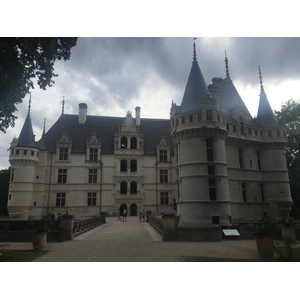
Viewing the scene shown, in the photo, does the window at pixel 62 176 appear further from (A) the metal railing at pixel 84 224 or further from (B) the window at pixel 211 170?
(B) the window at pixel 211 170

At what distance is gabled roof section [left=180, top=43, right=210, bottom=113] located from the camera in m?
20.7

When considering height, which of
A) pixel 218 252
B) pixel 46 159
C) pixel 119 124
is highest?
pixel 119 124

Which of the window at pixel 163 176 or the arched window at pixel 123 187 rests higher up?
the window at pixel 163 176

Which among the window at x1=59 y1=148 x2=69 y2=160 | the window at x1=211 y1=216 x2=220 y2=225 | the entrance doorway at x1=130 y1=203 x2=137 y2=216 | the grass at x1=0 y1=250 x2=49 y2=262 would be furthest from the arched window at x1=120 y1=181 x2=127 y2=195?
the grass at x1=0 y1=250 x2=49 y2=262

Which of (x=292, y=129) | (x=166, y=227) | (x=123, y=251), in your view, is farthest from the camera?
(x=292, y=129)

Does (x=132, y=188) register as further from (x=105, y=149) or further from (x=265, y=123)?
(x=265, y=123)

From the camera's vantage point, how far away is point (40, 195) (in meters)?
31.9

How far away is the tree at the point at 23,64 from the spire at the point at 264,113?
21512mm

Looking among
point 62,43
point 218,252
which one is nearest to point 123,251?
point 218,252

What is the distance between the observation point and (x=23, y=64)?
11.0 metres

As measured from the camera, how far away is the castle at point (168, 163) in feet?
64.3

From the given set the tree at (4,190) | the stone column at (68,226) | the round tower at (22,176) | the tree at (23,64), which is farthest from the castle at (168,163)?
the tree at (4,190)

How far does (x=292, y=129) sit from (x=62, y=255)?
1231 inches

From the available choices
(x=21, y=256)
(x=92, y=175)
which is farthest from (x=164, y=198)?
(x=21, y=256)
